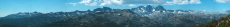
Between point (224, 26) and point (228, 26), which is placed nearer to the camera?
point (228, 26)

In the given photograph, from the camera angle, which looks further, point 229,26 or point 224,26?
point 224,26

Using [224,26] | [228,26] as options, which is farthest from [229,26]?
[224,26]

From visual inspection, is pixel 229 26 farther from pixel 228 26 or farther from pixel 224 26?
pixel 224 26
